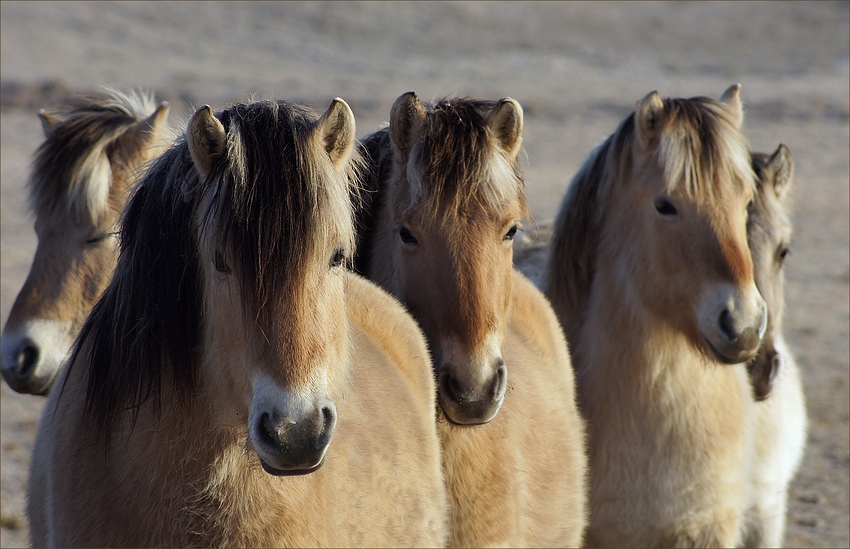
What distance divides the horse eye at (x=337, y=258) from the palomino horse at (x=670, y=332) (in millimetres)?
1948

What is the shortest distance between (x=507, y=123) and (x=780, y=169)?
230 cm

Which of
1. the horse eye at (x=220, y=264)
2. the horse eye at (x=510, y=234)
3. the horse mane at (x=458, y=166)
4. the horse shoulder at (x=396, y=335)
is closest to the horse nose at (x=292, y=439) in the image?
the horse eye at (x=220, y=264)

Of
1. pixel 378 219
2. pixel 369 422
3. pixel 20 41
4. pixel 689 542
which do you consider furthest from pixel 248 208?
pixel 20 41

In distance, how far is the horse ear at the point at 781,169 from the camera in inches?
192

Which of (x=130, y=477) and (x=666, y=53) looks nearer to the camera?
(x=130, y=477)

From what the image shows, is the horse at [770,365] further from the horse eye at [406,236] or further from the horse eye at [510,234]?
the horse eye at [406,236]

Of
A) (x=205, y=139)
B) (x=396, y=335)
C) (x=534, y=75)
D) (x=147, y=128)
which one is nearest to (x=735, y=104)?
(x=396, y=335)

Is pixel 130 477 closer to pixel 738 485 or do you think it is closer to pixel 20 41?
pixel 738 485

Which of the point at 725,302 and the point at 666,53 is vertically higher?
the point at 666,53

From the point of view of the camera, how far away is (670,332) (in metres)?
4.19

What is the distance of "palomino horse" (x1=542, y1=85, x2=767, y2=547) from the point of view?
12.8 feet

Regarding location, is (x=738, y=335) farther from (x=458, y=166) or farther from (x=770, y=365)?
(x=458, y=166)

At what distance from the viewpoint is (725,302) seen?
3.77 meters

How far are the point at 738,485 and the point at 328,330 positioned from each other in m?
2.60
